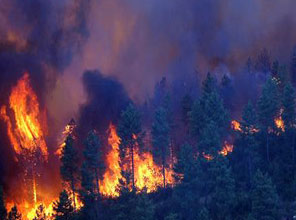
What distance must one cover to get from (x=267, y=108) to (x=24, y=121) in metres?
46.5

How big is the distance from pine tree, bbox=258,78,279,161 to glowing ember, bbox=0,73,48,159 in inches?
1645

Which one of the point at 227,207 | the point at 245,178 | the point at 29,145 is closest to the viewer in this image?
the point at 227,207

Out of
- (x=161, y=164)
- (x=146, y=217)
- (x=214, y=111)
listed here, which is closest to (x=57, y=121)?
(x=161, y=164)

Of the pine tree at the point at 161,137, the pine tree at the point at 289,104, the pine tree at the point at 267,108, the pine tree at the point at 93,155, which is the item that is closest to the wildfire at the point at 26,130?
the pine tree at the point at 93,155

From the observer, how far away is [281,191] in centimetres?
5441

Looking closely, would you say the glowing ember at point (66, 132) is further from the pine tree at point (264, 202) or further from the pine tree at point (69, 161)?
the pine tree at point (264, 202)

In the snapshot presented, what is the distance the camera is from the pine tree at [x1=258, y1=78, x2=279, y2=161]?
61.7 meters

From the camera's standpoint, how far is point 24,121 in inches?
3061

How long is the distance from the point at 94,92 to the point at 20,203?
29.4 m

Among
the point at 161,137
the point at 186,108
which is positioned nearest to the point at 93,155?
the point at 161,137

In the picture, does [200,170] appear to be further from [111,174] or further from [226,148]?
[111,174]

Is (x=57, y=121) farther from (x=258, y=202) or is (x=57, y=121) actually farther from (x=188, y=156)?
(x=258, y=202)

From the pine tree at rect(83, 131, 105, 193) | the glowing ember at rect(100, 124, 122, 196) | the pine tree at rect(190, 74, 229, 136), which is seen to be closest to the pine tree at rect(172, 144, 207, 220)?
the pine tree at rect(190, 74, 229, 136)

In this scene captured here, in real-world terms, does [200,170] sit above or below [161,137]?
below
